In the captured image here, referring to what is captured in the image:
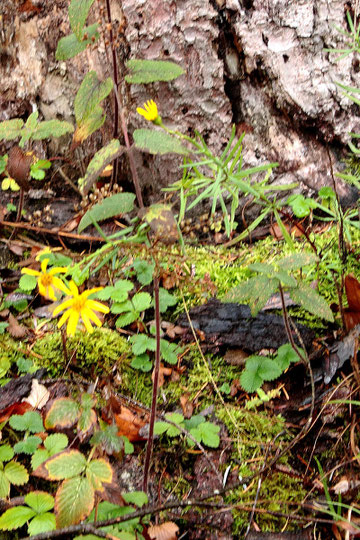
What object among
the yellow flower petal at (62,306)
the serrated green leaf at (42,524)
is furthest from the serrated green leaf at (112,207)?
the serrated green leaf at (42,524)

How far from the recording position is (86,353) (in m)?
1.90

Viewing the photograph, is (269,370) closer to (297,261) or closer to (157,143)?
(297,261)

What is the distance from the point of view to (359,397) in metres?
1.63

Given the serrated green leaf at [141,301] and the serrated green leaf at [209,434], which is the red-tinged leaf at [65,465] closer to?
the serrated green leaf at [209,434]

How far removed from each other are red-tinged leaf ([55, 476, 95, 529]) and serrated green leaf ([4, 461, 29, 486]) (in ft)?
1.04

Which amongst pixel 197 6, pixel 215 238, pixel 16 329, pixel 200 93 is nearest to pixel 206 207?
pixel 215 238

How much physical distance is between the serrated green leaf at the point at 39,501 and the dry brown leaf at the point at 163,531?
32cm

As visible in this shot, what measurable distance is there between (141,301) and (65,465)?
843mm

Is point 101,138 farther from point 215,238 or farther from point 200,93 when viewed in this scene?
point 215,238

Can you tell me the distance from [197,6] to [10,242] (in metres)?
1.54

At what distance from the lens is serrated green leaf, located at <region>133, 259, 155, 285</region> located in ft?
6.99

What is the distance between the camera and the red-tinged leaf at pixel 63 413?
54.0 inches

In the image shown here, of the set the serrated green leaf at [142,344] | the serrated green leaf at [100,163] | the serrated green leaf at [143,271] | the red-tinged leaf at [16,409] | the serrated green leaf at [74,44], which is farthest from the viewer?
the serrated green leaf at [143,271]

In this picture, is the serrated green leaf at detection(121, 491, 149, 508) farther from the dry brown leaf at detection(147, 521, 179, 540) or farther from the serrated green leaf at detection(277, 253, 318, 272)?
the serrated green leaf at detection(277, 253, 318, 272)
